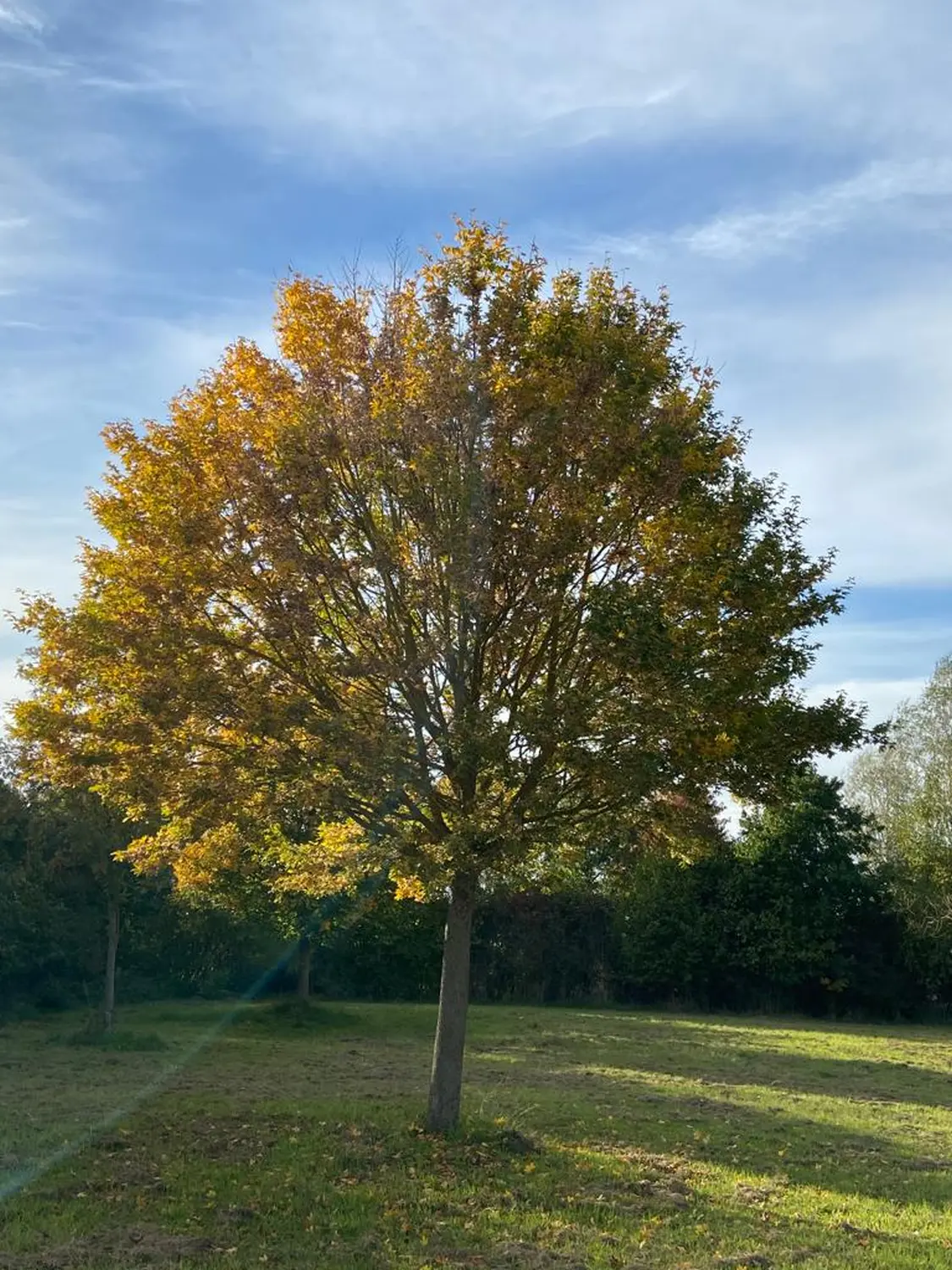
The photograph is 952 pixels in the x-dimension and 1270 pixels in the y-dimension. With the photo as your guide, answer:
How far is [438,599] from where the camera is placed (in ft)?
37.8

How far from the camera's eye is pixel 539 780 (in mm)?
11641

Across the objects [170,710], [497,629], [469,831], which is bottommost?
[469,831]

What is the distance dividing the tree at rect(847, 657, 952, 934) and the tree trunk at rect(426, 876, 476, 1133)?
105ft

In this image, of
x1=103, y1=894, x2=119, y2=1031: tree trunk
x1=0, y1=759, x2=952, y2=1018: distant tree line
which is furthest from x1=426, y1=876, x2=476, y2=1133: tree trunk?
x1=0, y1=759, x2=952, y2=1018: distant tree line

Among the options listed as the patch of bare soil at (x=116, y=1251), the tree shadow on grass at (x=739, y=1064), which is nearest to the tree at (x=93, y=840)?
the tree shadow on grass at (x=739, y=1064)

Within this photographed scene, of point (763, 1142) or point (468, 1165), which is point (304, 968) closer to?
point (763, 1142)

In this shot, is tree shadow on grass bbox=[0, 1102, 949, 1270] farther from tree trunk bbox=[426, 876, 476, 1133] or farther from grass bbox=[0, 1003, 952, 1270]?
tree trunk bbox=[426, 876, 476, 1133]

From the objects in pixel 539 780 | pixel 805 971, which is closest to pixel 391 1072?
pixel 539 780

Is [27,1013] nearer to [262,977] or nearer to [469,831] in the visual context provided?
[262,977]

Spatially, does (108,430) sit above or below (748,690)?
above

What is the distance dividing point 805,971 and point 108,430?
37562 millimetres

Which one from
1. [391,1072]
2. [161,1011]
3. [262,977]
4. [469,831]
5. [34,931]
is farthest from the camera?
[262,977]

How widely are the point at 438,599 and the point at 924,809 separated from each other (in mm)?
35222

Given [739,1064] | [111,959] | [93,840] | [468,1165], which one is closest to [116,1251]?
[468,1165]
